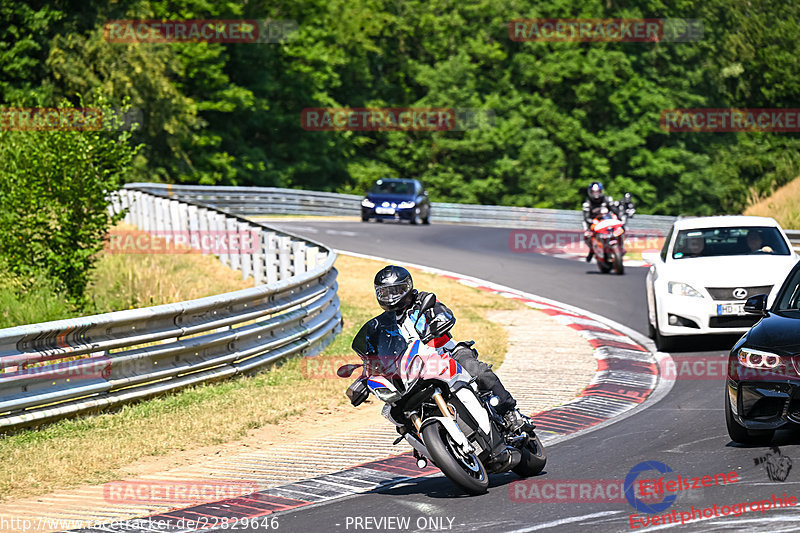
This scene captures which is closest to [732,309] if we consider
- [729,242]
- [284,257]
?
[729,242]

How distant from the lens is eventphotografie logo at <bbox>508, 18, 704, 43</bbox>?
64.2 meters

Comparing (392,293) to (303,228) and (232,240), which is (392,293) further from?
(303,228)

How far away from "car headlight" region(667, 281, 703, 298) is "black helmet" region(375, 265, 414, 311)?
290 inches

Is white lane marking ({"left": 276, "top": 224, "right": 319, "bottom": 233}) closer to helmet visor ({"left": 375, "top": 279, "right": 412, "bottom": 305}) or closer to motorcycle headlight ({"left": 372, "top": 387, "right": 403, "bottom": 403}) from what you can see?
helmet visor ({"left": 375, "top": 279, "right": 412, "bottom": 305})

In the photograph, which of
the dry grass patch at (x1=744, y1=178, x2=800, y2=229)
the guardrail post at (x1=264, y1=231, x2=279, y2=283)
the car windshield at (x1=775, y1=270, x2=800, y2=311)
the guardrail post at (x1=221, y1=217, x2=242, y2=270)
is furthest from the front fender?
the dry grass patch at (x1=744, y1=178, x2=800, y2=229)

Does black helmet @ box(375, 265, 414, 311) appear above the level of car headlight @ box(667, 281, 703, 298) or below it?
above

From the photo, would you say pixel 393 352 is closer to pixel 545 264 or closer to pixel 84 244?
pixel 84 244

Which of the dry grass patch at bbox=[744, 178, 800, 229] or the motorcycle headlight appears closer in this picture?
the motorcycle headlight

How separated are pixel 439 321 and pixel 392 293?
361 mm

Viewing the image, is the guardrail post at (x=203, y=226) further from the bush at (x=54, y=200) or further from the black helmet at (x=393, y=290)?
the black helmet at (x=393, y=290)

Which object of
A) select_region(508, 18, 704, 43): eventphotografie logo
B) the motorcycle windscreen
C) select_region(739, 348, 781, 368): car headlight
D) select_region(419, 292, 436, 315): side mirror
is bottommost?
select_region(739, 348, 781, 368): car headlight

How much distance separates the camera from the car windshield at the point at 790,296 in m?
8.91

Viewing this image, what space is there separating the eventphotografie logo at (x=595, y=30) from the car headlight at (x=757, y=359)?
5786 centimetres

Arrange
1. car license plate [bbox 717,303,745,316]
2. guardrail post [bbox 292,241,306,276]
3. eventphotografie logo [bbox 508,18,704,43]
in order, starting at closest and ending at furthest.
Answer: car license plate [bbox 717,303,745,316] → guardrail post [bbox 292,241,306,276] → eventphotografie logo [bbox 508,18,704,43]
